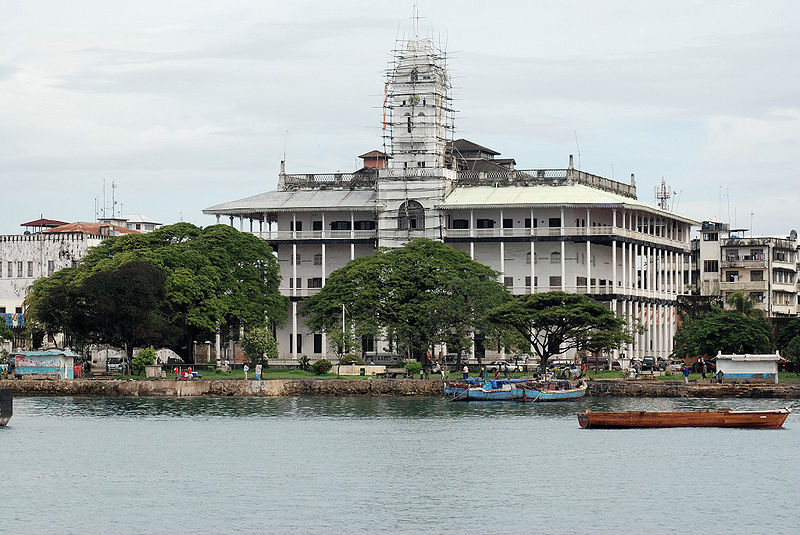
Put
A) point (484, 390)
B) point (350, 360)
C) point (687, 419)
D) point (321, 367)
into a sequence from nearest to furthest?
point (687, 419) < point (484, 390) < point (321, 367) < point (350, 360)

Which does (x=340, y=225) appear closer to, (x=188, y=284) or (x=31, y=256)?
(x=188, y=284)

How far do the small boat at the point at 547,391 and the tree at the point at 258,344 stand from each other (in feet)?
85.8

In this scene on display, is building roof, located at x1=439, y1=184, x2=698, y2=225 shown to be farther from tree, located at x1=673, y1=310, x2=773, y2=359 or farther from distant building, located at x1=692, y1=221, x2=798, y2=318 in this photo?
distant building, located at x1=692, y1=221, x2=798, y2=318

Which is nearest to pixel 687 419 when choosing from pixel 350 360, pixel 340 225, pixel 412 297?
pixel 350 360

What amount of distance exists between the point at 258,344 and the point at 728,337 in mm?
37560

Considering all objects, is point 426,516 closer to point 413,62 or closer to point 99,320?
point 99,320

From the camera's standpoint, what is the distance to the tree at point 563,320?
117 metres

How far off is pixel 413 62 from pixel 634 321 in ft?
107

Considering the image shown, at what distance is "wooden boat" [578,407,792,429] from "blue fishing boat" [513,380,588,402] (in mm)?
20383

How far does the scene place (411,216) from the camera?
151000mm

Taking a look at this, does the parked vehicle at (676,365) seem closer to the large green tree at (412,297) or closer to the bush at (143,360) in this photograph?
the large green tree at (412,297)

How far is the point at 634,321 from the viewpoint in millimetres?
147250

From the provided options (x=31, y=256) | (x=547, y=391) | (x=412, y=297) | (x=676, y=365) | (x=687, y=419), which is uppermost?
(x=31, y=256)

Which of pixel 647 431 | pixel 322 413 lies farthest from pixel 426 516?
pixel 322 413
